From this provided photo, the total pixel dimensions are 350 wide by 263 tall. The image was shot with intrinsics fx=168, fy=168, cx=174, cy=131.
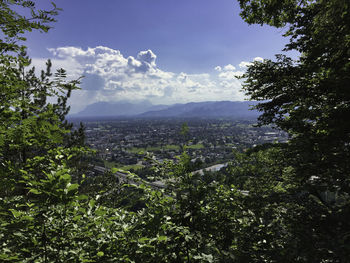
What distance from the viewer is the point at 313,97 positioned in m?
4.48

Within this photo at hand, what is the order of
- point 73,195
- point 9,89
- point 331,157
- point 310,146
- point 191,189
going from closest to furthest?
point 73,195 → point 191,189 → point 9,89 → point 331,157 → point 310,146

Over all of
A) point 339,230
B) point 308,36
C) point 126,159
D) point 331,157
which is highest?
point 308,36

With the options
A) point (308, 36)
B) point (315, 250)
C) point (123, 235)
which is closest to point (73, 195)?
point (123, 235)

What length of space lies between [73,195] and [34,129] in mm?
1862

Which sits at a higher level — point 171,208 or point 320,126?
point 320,126

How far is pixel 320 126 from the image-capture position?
3799 millimetres

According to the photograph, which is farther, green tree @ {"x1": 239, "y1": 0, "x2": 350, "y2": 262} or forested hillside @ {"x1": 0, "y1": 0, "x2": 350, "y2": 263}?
green tree @ {"x1": 239, "y1": 0, "x2": 350, "y2": 262}

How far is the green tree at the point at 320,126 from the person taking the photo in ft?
7.97

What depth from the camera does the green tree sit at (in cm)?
243

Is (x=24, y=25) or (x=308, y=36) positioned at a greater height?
(x=308, y=36)

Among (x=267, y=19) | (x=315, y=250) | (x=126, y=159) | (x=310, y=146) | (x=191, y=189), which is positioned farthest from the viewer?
(x=126, y=159)

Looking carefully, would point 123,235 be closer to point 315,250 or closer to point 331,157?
point 315,250

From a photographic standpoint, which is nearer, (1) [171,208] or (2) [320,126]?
(1) [171,208]

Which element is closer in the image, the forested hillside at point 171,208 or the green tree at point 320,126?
the forested hillside at point 171,208
